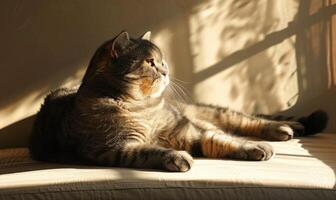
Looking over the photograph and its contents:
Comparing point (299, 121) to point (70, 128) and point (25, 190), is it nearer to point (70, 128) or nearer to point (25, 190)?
point (70, 128)

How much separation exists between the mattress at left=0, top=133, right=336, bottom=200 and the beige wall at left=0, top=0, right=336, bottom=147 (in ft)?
2.37

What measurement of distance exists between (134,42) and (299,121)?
3.18ft

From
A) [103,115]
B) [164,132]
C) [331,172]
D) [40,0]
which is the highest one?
[40,0]

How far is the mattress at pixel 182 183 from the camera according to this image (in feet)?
5.09

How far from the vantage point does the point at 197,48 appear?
2572 millimetres

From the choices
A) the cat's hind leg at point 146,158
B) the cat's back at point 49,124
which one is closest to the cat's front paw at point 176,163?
the cat's hind leg at point 146,158

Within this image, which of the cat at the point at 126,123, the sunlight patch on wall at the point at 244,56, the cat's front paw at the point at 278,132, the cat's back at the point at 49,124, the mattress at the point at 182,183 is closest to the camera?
the mattress at the point at 182,183

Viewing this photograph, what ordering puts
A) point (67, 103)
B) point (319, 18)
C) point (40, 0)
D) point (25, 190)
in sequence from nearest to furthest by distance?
point (25, 190)
point (67, 103)
point (40, 0)
point (319, 18)

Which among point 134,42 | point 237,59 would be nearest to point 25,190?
point 134,42

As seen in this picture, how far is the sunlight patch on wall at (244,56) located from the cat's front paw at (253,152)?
2.30 feet

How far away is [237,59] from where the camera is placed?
2611 mm

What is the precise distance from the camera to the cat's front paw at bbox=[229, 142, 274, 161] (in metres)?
1.88

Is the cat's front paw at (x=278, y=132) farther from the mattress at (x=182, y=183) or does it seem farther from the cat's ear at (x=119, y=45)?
the cat's ear at (x=119, y=45)

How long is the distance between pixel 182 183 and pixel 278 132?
0.85 m
